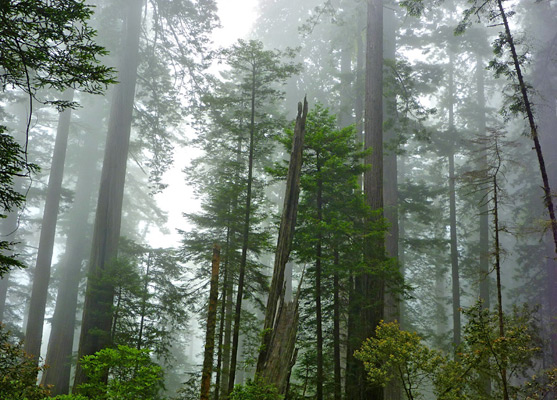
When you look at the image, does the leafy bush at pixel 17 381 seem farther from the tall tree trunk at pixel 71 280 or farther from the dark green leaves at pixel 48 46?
the tall tree trunk at pixel 71 280

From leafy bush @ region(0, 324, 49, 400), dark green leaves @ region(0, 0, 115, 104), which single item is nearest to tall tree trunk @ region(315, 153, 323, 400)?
leafy bush @ region(0, 324, 49, 400)

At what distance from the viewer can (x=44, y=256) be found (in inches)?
707

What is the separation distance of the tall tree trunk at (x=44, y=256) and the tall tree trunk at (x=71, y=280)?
3.70ft

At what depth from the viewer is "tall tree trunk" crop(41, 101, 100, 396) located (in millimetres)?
15984

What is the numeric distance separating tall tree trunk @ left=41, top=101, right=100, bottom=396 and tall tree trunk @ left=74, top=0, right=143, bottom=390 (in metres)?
4.04

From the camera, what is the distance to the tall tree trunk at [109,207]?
10.4 m

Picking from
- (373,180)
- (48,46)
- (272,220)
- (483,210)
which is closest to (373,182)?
(373,180)

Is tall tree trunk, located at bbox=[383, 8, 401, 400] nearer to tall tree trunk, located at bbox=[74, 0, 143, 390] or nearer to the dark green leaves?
the dark green leaves

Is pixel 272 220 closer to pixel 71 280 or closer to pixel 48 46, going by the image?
pixel 48 46

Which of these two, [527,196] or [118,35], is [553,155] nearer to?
[527,196]

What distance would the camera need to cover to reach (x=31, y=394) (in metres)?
6.36

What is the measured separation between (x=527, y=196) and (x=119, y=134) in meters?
23.8

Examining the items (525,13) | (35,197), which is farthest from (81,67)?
(525,13)

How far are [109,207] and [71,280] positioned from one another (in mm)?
11037
